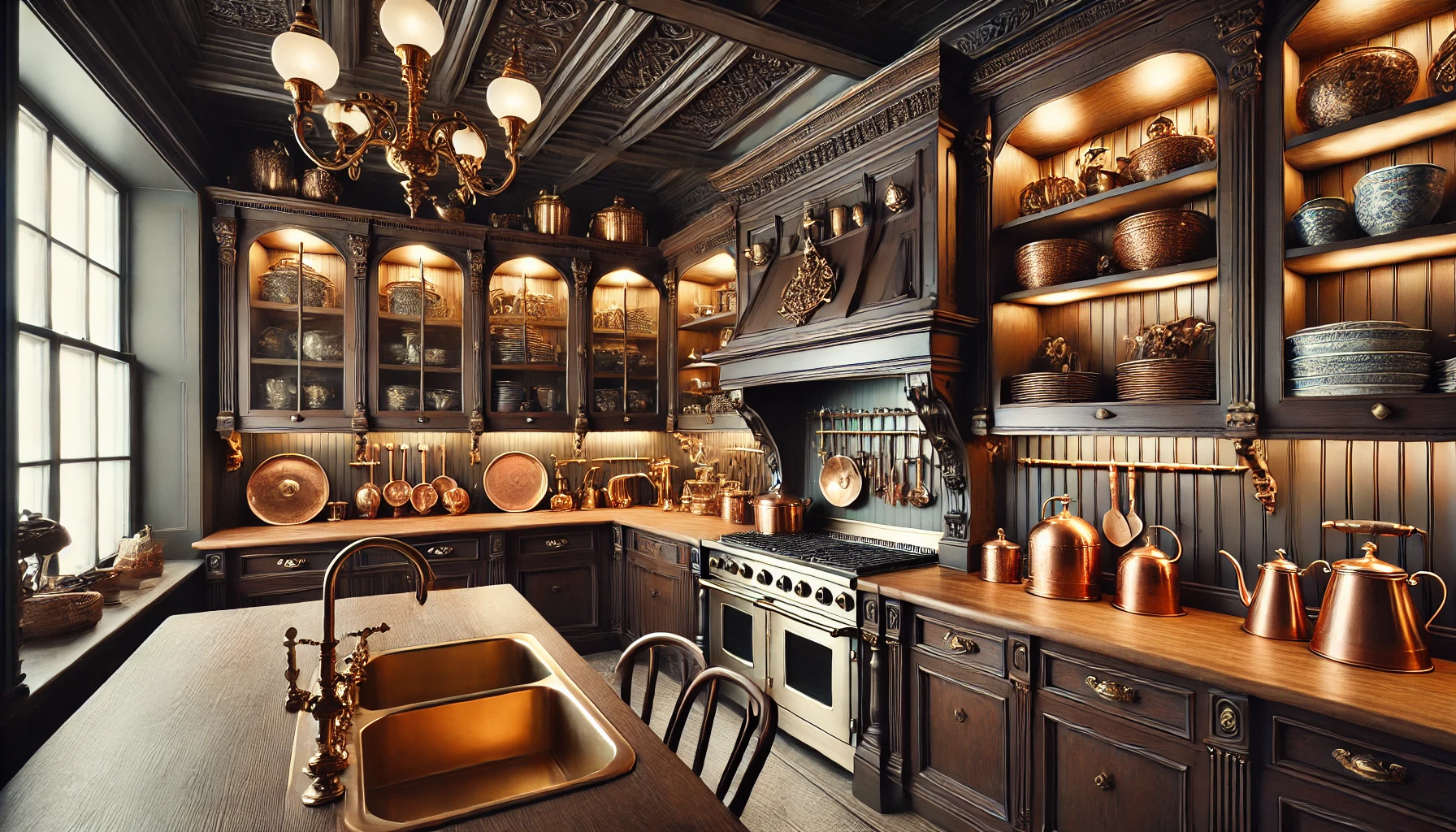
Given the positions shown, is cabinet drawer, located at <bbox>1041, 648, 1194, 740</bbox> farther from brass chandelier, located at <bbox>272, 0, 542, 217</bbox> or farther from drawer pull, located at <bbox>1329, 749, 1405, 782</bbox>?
brass chandelier, located at <bbox>272, 0, 542, 217</bbox>

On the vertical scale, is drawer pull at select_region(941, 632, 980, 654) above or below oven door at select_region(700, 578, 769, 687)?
above

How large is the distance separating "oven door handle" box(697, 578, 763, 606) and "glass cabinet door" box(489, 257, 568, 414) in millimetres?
1843

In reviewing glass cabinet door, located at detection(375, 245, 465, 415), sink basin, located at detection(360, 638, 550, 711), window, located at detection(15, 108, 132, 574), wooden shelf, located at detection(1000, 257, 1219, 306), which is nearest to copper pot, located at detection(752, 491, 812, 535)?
wooden shelf, located at detection(1000, 257, 1219, 306)

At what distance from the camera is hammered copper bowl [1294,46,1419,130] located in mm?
1898

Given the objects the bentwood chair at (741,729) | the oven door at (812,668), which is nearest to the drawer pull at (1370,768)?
the bentwood chair at (741,729)

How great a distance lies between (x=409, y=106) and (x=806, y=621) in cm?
245

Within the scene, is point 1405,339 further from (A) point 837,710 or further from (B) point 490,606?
(B) point 490,606

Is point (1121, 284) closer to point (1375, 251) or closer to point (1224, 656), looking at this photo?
point (1375, 251)

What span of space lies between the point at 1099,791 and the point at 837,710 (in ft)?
3.53

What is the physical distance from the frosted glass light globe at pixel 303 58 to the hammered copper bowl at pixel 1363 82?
2697 millimetres

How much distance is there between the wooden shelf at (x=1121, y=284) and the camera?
223 cm

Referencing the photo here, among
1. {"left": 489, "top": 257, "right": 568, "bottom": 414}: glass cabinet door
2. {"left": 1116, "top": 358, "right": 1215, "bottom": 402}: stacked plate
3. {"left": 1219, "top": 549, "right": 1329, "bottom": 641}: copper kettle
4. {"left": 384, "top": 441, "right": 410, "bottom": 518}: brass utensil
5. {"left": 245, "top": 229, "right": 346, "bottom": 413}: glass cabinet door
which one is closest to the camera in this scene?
{"left": 1219, "top": 549, "right": 1329, "bottom": 641}: copper kettle

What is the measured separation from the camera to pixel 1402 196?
1818 millimetres

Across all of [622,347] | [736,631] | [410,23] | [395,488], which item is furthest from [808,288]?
[395,488]
